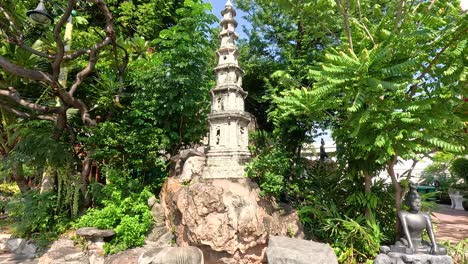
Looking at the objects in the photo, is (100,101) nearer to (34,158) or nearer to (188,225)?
(34,158)

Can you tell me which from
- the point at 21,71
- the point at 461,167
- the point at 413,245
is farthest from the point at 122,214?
the point at 461,167

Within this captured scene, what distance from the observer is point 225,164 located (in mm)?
8875

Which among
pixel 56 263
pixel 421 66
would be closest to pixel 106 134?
pixel 56 263

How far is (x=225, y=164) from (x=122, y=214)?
13.5ft

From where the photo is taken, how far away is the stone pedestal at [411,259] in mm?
5551

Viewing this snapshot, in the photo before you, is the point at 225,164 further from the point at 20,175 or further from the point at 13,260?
the point at 20,175

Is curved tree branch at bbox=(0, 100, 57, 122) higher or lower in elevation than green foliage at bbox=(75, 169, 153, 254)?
higher

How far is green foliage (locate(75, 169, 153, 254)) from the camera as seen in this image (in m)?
7.86

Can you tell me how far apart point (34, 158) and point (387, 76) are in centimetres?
1168

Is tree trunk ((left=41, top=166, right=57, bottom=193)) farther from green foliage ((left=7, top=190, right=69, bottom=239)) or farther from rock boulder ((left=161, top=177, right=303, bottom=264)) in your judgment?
rock boulder ((left=161, top=177, right=303, bottom=264))

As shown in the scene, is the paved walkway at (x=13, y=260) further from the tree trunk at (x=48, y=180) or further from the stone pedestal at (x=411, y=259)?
the stone pedestal at (x=411, y=259)

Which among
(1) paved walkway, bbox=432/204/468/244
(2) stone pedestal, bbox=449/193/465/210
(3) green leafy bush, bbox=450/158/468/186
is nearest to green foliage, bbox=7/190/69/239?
(1) paved walkway, bbox=432/204/468/244

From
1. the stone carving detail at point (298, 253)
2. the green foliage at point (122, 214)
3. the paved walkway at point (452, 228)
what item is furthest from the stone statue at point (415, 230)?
the green foliage at point (122, 214)

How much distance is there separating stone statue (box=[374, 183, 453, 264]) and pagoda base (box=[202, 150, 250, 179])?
4.77 m
